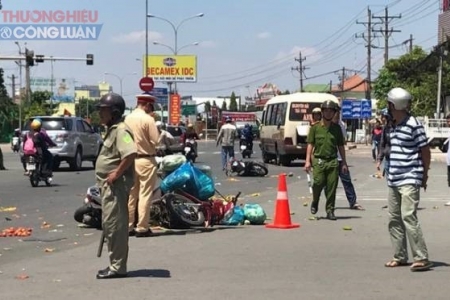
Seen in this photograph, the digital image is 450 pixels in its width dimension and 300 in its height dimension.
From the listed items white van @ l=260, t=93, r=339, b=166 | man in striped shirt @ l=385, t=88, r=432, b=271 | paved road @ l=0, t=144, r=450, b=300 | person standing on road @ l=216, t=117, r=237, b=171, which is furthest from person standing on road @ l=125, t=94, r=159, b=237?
white van @ l=260, t=93, r=339, b=166

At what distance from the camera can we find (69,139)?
28031mm

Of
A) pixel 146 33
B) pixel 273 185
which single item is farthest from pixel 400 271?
pixel 146 33

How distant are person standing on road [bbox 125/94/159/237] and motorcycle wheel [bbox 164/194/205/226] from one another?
0.72m

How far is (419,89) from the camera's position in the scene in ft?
206

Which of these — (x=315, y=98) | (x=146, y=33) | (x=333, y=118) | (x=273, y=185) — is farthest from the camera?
(x=146, y=33)

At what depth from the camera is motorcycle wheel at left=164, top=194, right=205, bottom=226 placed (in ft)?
38.9

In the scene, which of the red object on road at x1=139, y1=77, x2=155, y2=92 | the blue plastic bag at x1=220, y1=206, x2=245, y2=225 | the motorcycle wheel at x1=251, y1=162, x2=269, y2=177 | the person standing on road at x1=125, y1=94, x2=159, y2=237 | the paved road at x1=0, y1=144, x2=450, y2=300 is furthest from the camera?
the red object on road at x1=139, y1=77, x2=155, y2=92

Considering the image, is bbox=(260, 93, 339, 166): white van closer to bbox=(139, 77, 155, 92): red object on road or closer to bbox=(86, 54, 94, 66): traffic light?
bbox=(139, 77, 155, 92): red object on road

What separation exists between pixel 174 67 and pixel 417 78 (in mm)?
27024

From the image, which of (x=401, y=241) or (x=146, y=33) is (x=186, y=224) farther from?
(x=146, y=33)

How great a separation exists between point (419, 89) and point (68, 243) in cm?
5507

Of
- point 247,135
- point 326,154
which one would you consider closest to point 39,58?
point 247,135

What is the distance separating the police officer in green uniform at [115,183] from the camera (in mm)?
8047

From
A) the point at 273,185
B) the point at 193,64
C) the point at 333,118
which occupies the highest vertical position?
the point at 193,64
